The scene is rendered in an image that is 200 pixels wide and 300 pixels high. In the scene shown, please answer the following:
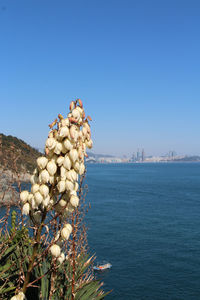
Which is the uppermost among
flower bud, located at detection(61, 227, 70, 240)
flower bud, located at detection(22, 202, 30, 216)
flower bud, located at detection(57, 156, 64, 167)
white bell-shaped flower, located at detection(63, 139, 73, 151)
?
white bell-shaped flower, located at detection(63, 139, 73, 151)

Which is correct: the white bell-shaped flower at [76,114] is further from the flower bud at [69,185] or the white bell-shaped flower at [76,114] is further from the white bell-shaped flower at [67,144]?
the flower bud at [69,185]

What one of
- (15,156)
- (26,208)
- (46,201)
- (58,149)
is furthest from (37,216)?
(15,156)

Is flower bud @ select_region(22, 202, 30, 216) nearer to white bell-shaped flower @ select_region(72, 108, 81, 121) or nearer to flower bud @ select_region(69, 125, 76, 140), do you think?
flower bud @ select_region(69, 125, 76, 140)

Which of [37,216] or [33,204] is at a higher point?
[33,204]

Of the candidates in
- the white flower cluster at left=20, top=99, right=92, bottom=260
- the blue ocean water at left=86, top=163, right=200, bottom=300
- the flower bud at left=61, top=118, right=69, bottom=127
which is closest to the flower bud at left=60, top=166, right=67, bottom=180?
the white flower cluster at left=20, top=99, right=92, bottom=260

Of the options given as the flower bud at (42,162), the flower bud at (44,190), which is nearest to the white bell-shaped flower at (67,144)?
the flower bud at (42,162)

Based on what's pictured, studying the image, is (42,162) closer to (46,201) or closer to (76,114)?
(46,201)

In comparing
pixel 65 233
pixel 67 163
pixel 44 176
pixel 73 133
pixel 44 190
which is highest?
pixel 73 133

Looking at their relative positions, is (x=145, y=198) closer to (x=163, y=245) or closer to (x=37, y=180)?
(x=163, y=245)
